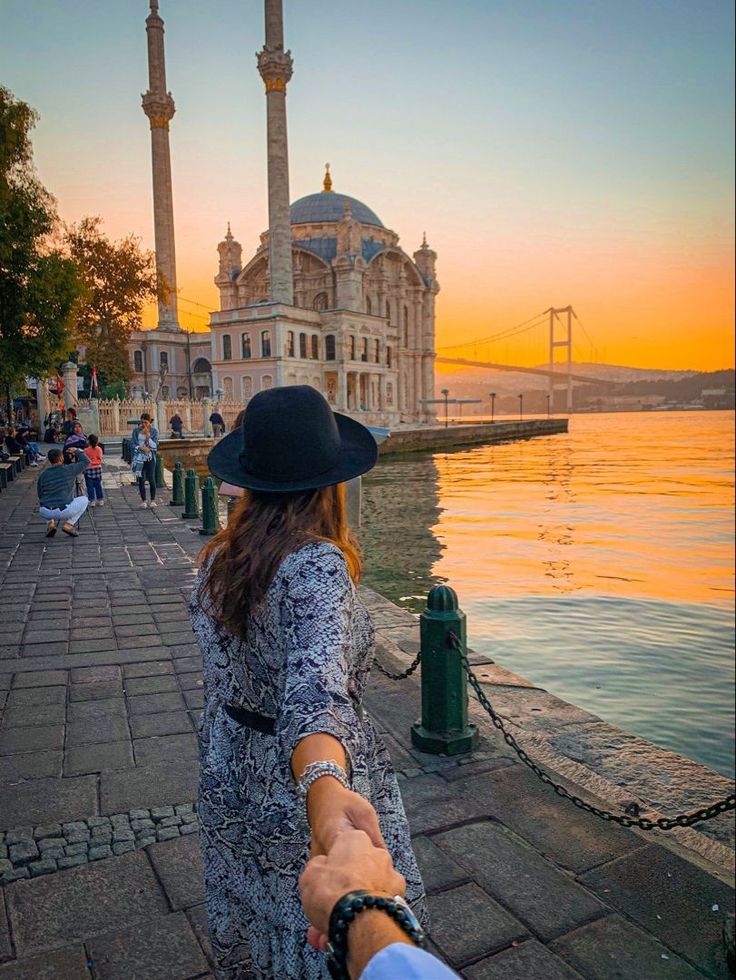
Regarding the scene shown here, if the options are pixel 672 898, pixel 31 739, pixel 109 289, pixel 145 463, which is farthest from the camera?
pixel 109 289

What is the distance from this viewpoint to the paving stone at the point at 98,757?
12.2 ft

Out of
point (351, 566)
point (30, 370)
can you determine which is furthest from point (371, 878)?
point (30, 370)

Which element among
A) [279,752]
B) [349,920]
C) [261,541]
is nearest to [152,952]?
[279,752]

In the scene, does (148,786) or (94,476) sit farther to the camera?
(94,476)

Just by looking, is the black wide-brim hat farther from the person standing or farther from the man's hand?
the person standing

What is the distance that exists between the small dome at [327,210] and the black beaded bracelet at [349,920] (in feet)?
260

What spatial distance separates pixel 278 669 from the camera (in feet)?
4.83

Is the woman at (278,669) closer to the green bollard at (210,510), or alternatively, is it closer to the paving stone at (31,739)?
the paving stone at (31,739)

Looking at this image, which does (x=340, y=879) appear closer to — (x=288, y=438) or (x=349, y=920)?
(x=349, y=920)

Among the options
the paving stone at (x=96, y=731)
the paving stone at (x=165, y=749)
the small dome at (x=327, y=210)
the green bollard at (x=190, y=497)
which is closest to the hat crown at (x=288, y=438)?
the paving stone at (x=165, y=749)

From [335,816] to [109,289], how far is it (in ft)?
127

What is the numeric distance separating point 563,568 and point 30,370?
481 inches

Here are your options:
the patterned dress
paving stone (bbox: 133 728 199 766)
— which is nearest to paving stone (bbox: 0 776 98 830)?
paving stone (bbox: 133 728 199 766)

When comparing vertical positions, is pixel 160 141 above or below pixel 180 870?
above
